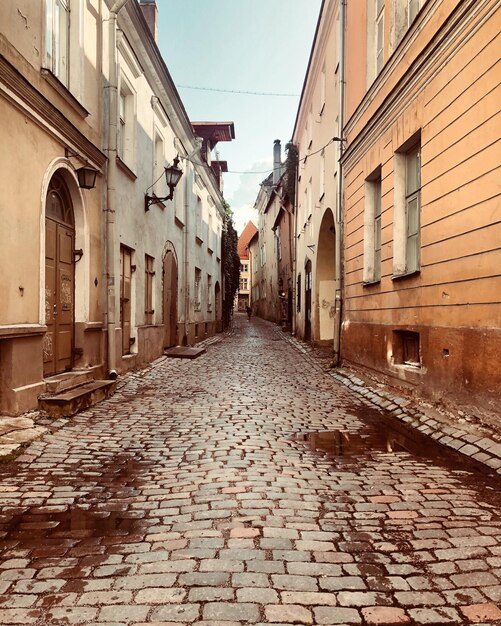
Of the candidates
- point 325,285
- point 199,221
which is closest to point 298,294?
point 199,221

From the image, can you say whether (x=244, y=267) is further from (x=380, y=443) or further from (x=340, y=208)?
(x=380, y=443)

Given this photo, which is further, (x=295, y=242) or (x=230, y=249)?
(x=230, y=249)

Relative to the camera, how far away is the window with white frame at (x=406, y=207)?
754 cm

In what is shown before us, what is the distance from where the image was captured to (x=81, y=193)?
764 centimetres

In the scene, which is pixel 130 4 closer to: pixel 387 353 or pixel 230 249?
pixel 387 353

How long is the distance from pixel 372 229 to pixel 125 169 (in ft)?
15.9

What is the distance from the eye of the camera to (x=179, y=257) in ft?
51.3

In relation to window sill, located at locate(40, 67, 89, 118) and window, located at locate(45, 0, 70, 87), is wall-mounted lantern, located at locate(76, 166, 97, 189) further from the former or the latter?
window, located at locate(45, 0, 70, 87)

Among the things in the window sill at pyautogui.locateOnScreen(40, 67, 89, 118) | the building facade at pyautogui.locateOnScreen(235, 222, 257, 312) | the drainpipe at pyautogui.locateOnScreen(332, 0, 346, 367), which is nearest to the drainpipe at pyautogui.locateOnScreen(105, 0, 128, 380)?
the window sill at pyautogui.locateOnScreen(40, 67, 89, 118)

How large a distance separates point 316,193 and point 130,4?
860cm

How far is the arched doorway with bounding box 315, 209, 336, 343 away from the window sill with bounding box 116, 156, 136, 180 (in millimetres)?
6587

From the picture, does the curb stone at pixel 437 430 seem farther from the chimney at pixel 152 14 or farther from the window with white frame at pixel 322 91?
the chimney at pixel 152 14

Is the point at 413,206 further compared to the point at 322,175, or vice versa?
the point at 322,175

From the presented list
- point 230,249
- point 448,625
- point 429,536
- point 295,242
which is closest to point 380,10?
point 429,536
